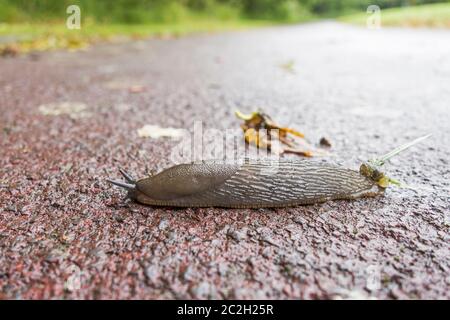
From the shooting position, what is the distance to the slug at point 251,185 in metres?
1.66

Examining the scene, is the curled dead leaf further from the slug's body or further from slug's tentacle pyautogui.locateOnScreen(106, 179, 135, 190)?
slug's tentacle pyautogui.locateOnScreen(106, 179, 135, 190)

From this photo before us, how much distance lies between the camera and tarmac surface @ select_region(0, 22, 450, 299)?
1.22 meters

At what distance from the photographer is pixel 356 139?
2.47m

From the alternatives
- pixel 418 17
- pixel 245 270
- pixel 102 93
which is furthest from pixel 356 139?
pixel 418 17

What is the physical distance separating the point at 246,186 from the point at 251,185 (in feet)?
0.07

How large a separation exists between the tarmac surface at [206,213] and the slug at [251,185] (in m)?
0.04

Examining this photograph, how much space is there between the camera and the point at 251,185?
1.69 metres

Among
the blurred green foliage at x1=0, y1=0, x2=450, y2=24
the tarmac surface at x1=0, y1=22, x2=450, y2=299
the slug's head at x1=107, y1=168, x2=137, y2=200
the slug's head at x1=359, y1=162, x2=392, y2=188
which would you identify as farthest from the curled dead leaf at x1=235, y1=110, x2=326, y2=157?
the blurred green foliage at x1=0, y1=0, x2=450, y2=24

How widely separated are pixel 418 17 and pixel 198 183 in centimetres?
1512

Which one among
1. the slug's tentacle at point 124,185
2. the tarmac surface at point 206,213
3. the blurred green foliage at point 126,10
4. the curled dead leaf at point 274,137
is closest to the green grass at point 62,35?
the blurred green foliage at point 126,10

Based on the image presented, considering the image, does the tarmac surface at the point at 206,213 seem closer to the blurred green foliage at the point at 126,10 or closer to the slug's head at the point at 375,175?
the slug's head at the point at 375,175

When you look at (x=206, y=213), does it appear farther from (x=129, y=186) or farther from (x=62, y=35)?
(x=62, y=35)

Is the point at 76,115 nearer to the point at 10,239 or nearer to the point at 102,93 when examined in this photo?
the point at 102,93

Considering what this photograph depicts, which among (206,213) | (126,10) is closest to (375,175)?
(206,213)
